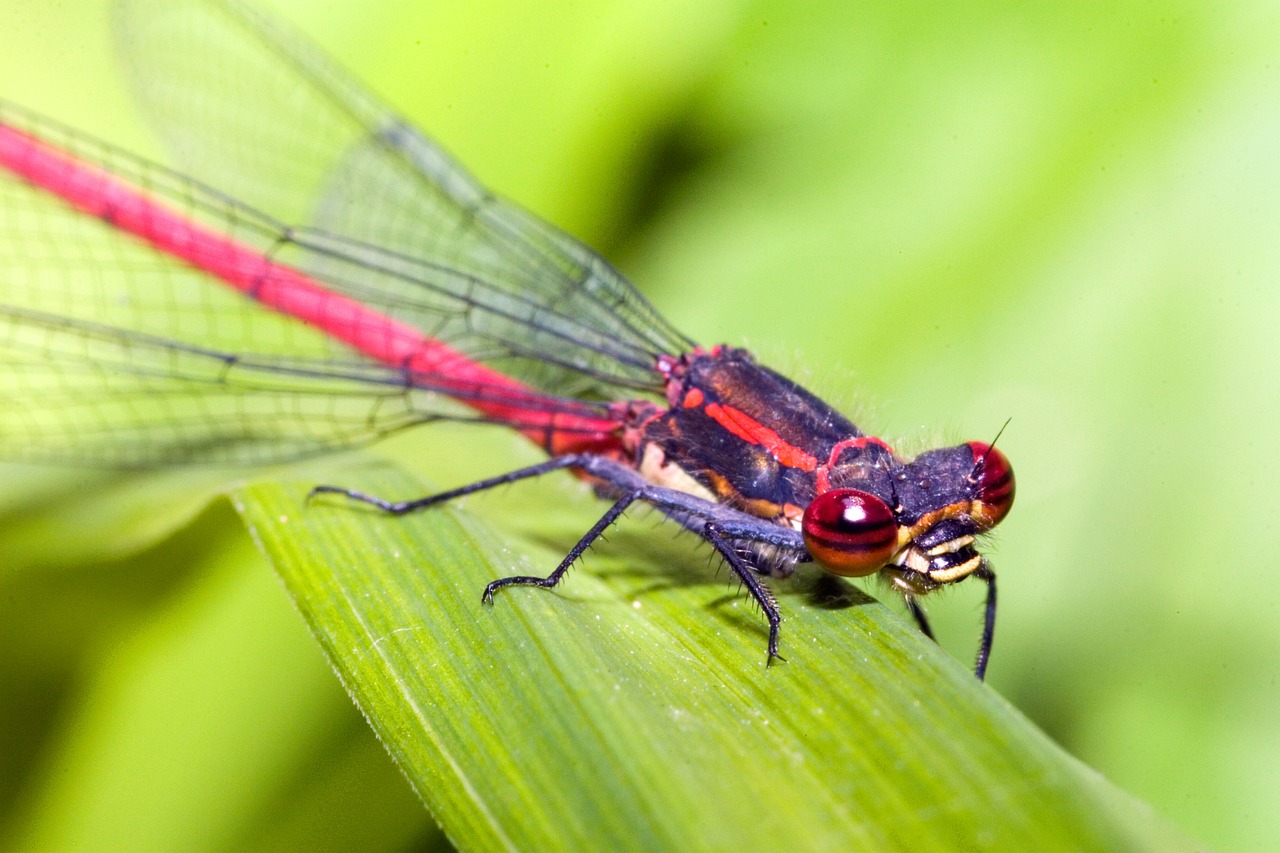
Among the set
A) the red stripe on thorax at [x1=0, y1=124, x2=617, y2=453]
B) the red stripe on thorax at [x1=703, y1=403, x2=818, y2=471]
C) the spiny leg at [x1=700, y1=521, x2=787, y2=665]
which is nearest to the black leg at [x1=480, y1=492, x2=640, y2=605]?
the spiny leg at [x1=700, y1=521, x2=787, y2=665]

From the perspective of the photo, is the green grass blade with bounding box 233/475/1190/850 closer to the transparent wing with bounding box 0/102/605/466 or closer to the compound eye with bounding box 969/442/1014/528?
the compound eye with bounding box 969/442/1014/528

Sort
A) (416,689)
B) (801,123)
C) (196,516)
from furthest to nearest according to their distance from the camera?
(801,123) < (196,516) < (416,689)

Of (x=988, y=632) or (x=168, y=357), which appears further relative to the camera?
(x=168, y=357)

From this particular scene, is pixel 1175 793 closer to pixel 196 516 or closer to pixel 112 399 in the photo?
pixel 196 516

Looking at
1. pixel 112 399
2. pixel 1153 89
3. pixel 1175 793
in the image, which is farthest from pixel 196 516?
pixel 1153 89

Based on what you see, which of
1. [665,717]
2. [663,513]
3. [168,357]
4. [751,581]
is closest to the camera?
[665,717]

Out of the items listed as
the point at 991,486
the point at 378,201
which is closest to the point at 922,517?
the point at 991,486

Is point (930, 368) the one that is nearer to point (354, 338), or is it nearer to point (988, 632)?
point (988, 632)
